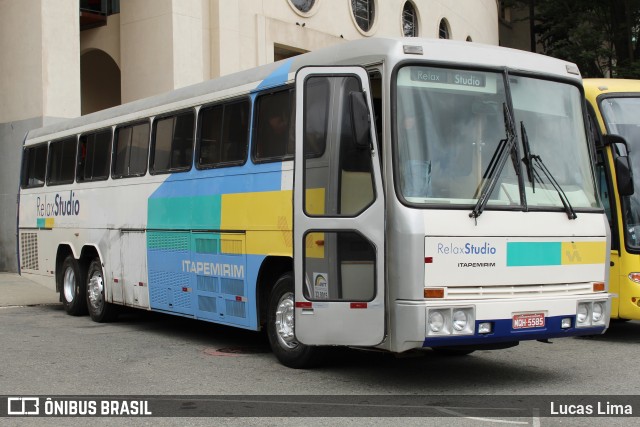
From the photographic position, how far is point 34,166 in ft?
53.0

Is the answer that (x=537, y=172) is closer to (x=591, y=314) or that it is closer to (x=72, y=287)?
(x=591, y=314)

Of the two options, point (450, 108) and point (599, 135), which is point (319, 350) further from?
point (599, 135)

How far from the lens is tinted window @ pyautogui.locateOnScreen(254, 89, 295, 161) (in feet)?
30.3

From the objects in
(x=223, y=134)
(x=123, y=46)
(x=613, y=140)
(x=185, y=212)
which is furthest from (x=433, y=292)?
(x=123, y=46)

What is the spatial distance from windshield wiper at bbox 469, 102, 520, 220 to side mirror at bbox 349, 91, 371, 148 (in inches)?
43.3

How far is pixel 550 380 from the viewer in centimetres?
871

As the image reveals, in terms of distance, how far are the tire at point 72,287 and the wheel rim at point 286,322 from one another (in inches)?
233

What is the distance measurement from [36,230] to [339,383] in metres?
9.03

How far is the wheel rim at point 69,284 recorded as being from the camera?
14625mm

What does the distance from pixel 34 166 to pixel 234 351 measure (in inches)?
286

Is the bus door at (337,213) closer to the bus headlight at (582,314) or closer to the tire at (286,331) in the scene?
the tire at (286,331)

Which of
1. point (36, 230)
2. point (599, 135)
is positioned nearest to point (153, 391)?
point (599, 135)

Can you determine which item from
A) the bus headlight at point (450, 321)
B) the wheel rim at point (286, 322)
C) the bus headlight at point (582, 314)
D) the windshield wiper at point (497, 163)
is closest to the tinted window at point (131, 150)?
the wheel rim at point (286, 322)

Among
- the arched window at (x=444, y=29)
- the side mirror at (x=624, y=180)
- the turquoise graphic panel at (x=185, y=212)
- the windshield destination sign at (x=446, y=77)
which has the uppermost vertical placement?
the arched window at (x=444, y=29)
